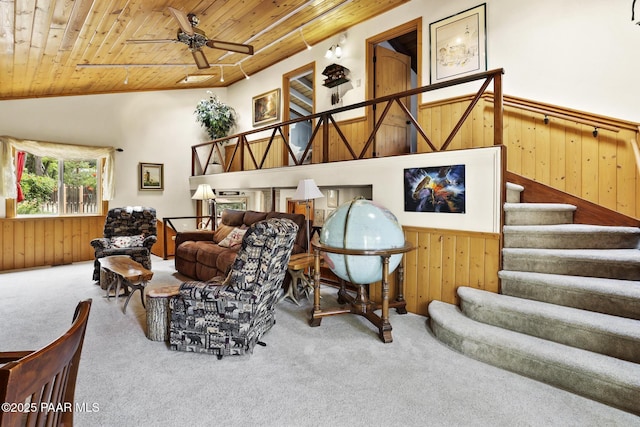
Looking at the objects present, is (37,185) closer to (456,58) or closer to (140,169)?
(140,169)

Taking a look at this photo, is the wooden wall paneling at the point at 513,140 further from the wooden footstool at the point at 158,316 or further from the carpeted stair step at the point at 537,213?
the wooden footstool at the point at 158,316

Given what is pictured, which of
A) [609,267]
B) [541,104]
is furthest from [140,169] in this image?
[609,267]

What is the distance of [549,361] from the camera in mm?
2305

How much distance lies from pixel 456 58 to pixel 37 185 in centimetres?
750

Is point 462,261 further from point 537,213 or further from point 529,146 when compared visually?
point 529,146

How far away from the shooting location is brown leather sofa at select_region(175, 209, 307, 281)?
4.53 m

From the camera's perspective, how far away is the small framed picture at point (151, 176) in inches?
289

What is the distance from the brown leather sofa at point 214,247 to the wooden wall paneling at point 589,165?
11.0 feet

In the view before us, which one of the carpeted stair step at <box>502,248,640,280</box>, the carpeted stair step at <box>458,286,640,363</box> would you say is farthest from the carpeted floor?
the carpeted stair step at <box>502,248,640,280</box>

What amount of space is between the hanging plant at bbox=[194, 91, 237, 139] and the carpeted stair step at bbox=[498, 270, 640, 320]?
674cm

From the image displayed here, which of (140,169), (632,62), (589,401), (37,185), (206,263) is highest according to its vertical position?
(632,62)

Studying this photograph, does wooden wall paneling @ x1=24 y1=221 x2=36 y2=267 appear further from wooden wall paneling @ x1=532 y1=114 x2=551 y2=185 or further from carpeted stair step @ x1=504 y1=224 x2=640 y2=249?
wooden wall paneling @ x1=532 y1=114 x2=551 y2=185

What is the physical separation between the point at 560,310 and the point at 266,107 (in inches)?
258

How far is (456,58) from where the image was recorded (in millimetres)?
4680
